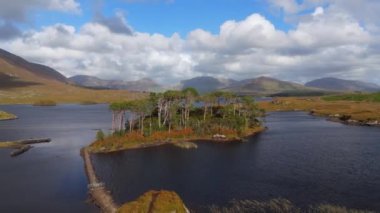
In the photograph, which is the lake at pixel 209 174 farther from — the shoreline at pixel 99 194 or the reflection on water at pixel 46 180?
the shoreline at pixel 99 194

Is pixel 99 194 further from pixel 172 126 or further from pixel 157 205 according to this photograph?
pixel 172 126

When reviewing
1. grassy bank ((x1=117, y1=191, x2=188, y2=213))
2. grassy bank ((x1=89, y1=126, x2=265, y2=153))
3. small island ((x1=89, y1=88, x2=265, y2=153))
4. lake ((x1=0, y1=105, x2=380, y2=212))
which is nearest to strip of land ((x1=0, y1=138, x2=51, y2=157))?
lake ((x1=0, y1=105, x2=380, y2=212))

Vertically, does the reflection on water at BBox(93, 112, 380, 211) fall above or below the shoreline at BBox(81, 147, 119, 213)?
above

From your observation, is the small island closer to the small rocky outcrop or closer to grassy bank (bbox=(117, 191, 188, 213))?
the small rocky outcrop

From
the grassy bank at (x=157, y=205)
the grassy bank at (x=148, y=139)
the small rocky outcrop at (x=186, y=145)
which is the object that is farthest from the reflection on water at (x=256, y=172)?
the grassy bank at (x=157, y=205)

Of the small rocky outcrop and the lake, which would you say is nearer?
the lake

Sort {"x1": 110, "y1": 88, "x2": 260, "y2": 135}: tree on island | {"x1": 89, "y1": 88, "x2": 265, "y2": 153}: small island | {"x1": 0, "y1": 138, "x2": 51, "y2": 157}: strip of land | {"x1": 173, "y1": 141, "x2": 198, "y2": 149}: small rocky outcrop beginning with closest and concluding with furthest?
{"x1": 0, "y1": 138, "x2": 51, "y2": 157}: strip of land, {"x1": 173, "y1": 141, "x2": 198, "y2": 149}: small rocky outcrop, {"x1": 89, "y1": 88, "x2": 265, "y2": 153}: small island, {"x1": 110, "y1": 88, "x2": 260, "y2": 135}: tree on island

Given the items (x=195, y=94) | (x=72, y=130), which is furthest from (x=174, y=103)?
(x=72, y=130)

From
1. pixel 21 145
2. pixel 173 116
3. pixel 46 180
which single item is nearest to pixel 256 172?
pixel 46 180
